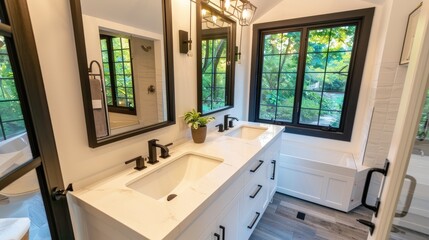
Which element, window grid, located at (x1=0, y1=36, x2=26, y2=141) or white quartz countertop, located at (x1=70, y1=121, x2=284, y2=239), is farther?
white quartz countertop, located at (x1=70, y1=121, x2=284, y2=239)

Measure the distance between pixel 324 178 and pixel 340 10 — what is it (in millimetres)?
1943

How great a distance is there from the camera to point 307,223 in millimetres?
1966

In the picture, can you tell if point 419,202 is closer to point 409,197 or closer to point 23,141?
point 409,197

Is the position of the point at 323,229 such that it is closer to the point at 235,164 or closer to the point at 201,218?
the point at 235,164

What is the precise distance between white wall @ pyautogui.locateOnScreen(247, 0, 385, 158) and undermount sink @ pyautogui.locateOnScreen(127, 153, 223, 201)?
5.86 ft

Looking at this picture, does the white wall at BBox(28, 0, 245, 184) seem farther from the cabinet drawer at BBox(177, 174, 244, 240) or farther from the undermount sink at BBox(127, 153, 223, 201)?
the cabinet drawer at BBox(177, 174, 244, 240)

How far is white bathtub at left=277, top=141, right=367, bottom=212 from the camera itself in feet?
6.76

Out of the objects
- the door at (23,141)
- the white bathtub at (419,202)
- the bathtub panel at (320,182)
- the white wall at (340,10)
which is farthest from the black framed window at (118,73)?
the white wall at (340,10)

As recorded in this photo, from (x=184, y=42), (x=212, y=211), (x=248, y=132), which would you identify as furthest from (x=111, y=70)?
(x=248, y=132)

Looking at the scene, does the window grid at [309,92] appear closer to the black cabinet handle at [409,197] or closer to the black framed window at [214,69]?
the black framed window at [214,69]

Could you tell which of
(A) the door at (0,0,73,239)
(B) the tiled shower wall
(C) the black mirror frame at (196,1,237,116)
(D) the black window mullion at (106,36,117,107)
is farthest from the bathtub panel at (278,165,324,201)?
(A) the door at (0,0,73,239)

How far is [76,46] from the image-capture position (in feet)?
2.81

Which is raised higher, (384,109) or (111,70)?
(111,70)

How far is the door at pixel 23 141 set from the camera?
586 millimetres
